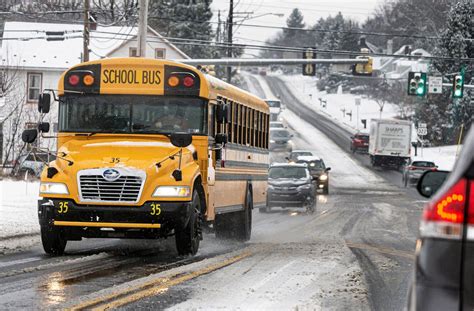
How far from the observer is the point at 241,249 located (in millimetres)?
16109

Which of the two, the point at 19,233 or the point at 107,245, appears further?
the point at 19,233

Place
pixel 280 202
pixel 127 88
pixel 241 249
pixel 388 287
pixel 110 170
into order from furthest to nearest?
pixel 280 202 → pixel 241 249 → pixel 127 88 → pixel 110 170 → pixel 388 287

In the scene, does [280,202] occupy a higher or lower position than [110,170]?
lower

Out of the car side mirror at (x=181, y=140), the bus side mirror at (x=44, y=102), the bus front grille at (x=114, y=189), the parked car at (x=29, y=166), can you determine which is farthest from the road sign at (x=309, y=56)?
the bus front grille at (x=114, y=189)

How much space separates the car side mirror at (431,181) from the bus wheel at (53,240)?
895cm

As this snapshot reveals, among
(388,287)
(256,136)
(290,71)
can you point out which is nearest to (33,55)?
(256,136)

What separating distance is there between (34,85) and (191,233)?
51911 mm

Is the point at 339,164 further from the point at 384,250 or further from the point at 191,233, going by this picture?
the point at 191,233

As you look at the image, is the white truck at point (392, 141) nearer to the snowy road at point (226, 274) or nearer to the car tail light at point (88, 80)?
the snowy road at point (226, 274)

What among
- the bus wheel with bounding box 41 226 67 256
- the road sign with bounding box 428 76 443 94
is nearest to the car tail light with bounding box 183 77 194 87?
the bus wheel with bounding box 41 226 67 256

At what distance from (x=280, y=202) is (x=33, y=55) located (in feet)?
119

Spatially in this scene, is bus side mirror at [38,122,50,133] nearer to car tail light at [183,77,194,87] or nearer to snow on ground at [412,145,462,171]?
car tail light at [183,77,194,87]

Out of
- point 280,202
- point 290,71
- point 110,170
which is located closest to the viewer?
point 110,170

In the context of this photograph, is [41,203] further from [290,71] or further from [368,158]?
[290,71]
